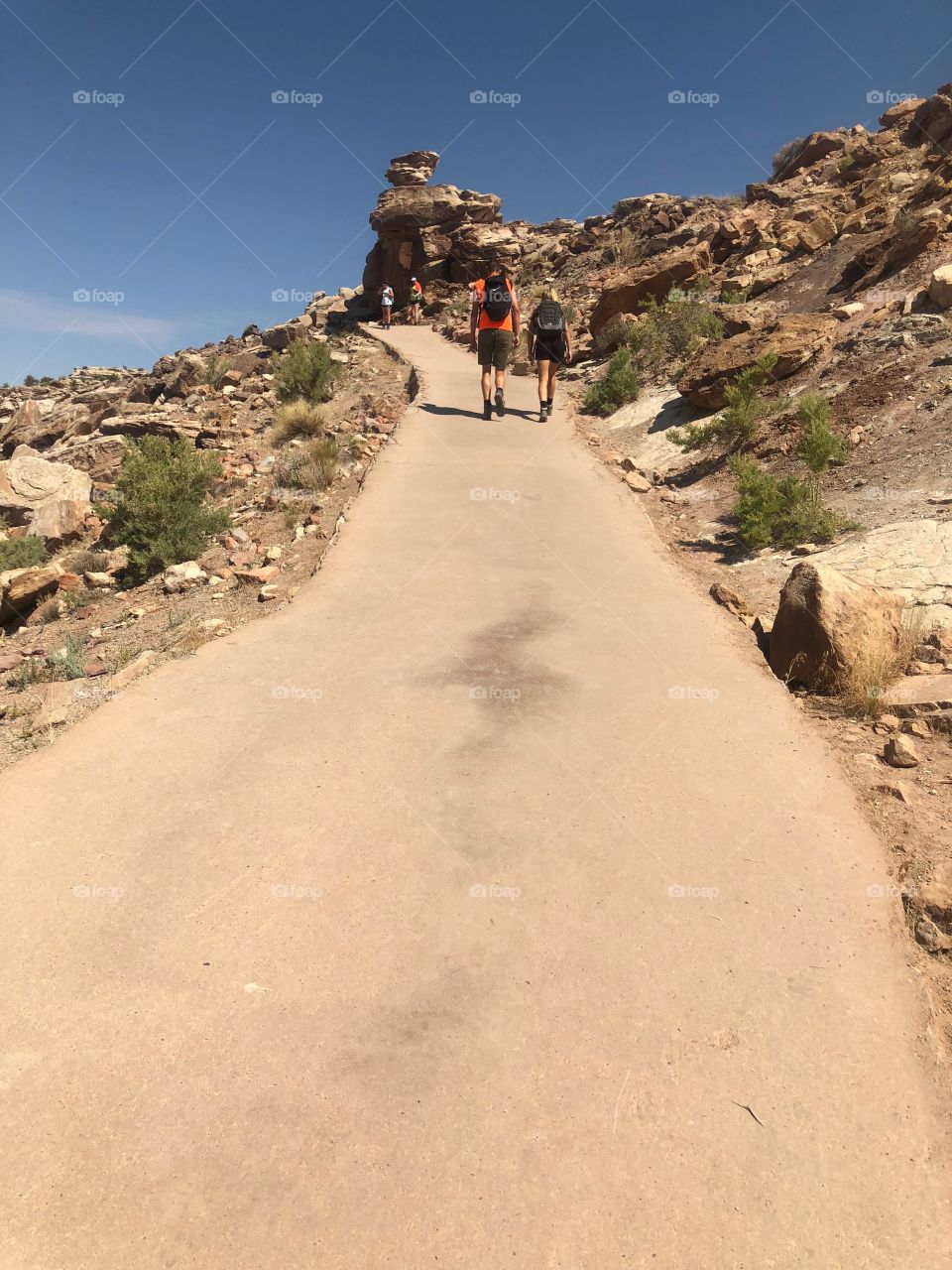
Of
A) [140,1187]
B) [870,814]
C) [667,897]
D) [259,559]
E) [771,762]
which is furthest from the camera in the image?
[259,559]

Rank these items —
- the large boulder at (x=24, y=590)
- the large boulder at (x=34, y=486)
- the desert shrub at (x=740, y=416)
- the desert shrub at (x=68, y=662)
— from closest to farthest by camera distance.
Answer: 1. the desert shrub at (x=68, y=662)
2. the large boulder at (x=24, y=590)
3. the desert shrub at (x=740, y=416)
4. the large boulder at (x=34, y=486)

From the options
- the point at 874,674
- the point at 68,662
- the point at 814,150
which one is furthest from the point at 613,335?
the point at 814,150

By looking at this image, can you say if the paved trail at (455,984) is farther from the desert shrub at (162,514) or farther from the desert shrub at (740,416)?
the desert shrub at (740,416)

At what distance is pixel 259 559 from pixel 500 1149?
5.63 m

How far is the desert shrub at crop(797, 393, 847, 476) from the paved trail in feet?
12.1

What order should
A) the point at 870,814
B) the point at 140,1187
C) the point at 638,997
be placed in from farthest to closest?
the point at 870,814 < the point at 638,997 < the point at 140,1187

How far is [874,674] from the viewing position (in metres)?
4.08

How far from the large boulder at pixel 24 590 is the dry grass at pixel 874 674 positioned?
8118 mm

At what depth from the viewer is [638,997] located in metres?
2.43

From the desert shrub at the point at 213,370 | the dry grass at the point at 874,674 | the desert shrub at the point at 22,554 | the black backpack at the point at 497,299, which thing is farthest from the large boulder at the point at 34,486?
the dry grass at the point at 874,674

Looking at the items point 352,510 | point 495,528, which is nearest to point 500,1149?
point 495,528

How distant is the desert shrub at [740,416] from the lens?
8680 mm

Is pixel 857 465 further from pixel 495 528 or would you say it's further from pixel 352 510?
pixel 352 510

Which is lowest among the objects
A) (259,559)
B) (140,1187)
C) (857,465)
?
(140,1187)
